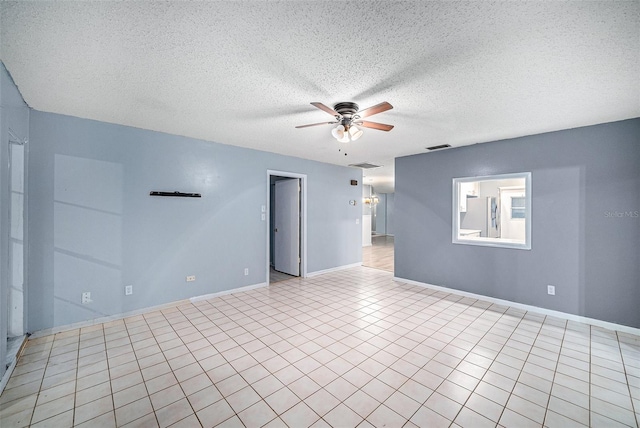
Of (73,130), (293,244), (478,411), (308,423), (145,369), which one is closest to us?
(308,423)

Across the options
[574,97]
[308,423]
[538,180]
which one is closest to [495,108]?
[574,97]

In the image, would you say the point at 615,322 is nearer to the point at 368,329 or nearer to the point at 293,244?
the point at 368,329

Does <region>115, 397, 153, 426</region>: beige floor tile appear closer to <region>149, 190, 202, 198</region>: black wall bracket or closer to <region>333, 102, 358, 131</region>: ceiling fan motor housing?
<region>149, 190, 202, 198</region>: black wall bracket

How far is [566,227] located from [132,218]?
19.1ft

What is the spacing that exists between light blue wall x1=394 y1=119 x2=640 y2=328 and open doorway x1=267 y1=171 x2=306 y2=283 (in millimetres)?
2677

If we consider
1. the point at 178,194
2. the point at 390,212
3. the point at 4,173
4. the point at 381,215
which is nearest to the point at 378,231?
the point at 381,215

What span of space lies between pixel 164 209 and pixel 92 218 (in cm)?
80

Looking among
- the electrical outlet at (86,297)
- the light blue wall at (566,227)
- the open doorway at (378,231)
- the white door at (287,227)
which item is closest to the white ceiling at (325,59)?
the light blue wall at (566,227)

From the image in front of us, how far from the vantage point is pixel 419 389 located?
2102 mm

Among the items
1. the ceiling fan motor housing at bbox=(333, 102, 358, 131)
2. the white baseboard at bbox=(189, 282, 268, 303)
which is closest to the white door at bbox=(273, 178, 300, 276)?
the white baseboard at bbox=(189, 282, 268, 303)

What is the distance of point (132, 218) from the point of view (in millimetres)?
3516

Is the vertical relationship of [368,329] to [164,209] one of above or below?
below

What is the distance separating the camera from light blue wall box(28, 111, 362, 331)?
117 inches

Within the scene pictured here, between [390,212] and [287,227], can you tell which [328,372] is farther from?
[390,212]
